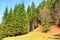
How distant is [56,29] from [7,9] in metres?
29.0

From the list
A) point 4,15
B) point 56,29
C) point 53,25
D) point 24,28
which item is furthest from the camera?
point 4,15

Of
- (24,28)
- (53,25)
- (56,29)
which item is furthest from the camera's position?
(24,28)

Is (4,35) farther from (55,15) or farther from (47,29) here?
(55,15)

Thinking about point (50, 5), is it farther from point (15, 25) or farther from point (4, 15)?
point (4, 15)

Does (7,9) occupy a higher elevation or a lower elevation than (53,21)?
higher

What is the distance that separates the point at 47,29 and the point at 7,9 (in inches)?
1023

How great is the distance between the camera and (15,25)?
231ft

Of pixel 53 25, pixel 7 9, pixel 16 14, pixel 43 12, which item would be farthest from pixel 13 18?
pixel 53 25

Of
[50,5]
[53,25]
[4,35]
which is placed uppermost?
[50,5]

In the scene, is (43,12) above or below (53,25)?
above

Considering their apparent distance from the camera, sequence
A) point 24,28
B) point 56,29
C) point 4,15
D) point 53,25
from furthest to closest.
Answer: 1. point 4,15
2. point 24,28
3. point 53,25
4. point 56,29

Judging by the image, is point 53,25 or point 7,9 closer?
point 53,25

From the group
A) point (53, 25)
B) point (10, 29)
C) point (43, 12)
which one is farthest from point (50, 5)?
point (10, 29)

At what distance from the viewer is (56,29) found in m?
60.2
